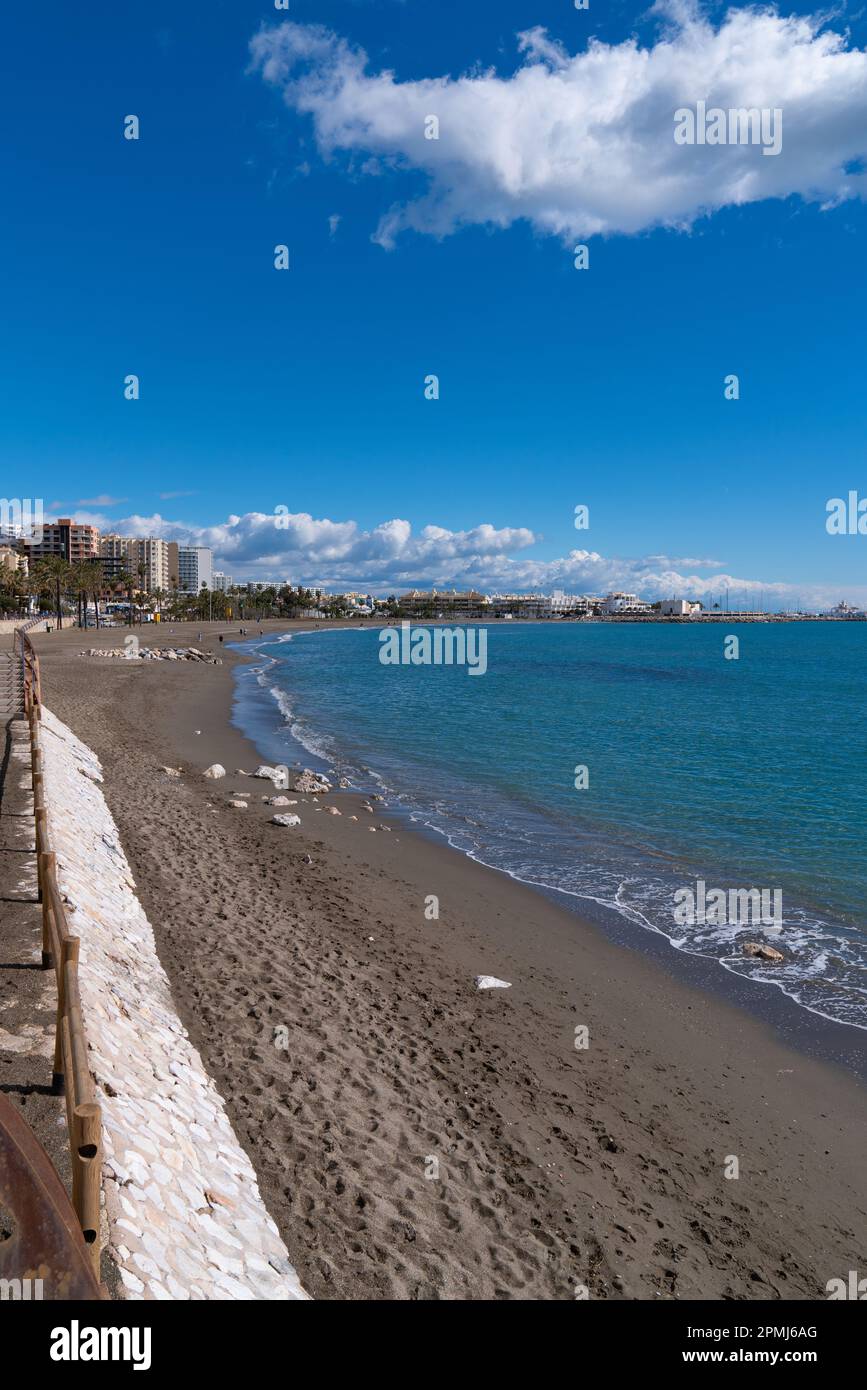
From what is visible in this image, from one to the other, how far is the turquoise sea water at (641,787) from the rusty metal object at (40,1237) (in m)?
11.2

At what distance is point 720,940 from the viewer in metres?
13.9

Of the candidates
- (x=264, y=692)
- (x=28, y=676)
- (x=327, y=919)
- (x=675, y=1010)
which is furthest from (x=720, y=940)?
(x=264, y=692)

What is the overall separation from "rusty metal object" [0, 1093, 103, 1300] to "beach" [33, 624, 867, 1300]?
11.2 ft

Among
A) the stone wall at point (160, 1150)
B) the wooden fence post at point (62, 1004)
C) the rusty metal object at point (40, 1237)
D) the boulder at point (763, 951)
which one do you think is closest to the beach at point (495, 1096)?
the stone wall at point (160, 1150)

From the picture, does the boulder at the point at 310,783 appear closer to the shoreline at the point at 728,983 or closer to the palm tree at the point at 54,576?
the shoreline at the point at 728,983

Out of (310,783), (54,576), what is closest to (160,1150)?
(310,783)

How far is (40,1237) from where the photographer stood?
9.80 ft

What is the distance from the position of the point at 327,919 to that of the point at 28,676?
16.4 m

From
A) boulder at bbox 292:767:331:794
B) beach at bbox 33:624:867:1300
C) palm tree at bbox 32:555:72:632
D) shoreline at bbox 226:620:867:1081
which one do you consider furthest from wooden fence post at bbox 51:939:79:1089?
palm tree at bbox 32:555:72:632

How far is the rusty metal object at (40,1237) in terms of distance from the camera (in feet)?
9.57

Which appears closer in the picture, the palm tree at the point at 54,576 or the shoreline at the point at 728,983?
the shoreline at the point at 728,983

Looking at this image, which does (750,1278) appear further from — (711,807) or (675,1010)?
(711,807)

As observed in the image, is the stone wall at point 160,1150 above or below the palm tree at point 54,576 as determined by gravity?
below
